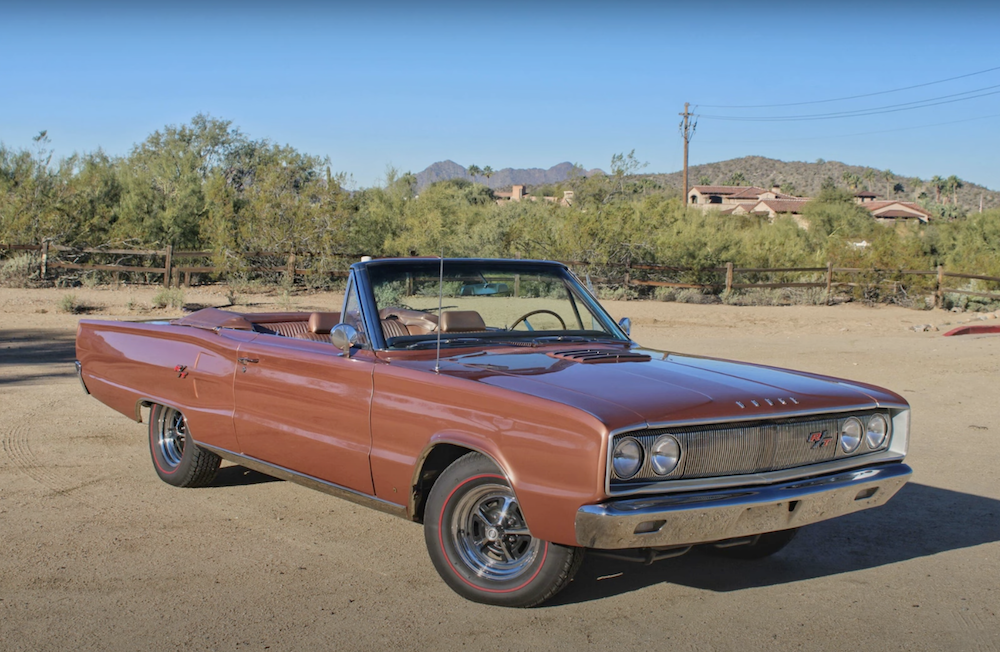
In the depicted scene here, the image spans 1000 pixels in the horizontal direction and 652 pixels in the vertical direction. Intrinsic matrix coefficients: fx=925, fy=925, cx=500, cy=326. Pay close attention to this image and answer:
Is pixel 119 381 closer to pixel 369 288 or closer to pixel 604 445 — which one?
pixel 369 288

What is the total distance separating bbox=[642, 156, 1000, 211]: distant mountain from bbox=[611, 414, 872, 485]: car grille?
110617mm

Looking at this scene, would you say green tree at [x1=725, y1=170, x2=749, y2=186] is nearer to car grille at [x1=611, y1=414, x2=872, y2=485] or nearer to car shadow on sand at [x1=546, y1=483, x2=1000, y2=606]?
car shadow on sand at [x1=546, y1=483, x2=1000, y2=606]

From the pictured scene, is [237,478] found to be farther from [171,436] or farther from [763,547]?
[763,547]

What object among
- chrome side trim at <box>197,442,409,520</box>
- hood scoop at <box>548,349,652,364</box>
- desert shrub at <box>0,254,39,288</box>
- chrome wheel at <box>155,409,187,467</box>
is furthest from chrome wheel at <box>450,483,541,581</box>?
desert shrub at <box>0,254,39,288</box>

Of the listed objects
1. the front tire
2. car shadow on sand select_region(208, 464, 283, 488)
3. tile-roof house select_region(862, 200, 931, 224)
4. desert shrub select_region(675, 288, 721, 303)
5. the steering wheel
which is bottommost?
car shadow on sand select_region(208, 464, 283, 488)

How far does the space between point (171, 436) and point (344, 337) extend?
214 cm

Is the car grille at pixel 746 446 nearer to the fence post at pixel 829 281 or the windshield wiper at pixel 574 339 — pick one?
the windshield wiper at pixel 574 339

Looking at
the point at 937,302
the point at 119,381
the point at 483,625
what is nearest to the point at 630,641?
the point at 483,625

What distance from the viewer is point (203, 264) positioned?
25.0 metres

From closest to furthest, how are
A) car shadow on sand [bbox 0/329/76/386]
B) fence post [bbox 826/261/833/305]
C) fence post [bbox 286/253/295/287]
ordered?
car shadow on sand [bbox 0/329/76/386] < fence post [bbox 286/253/295/287] < fence post [bbox 826/261/833/305]

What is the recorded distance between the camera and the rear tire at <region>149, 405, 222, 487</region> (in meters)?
5.80

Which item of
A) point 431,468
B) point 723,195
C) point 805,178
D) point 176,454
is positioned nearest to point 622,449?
point 431,468

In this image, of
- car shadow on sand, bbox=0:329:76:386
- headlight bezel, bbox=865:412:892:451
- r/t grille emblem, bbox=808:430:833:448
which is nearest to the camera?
r/t grille emblem, bbox=808:430:833:448

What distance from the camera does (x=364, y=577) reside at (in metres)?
4.38
